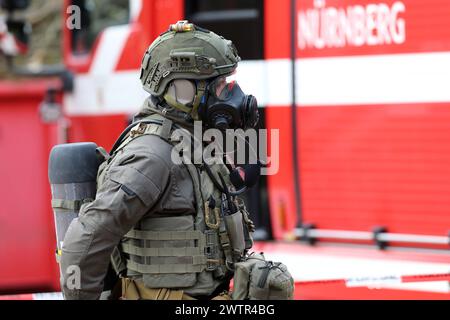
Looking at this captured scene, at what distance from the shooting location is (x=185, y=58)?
298 cm

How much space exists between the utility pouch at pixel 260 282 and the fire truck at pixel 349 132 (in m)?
→ 1.07

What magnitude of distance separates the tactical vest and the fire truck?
1.10m

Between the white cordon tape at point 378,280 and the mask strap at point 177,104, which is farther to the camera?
the white cordon tape at point 378,280

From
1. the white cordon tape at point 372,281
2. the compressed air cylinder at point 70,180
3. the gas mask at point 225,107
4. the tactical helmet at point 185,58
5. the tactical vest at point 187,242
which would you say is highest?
the tactical helmet at point 185,58

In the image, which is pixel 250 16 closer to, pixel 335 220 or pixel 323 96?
pixel 323 96

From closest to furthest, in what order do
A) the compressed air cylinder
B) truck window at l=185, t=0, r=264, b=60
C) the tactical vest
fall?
the tactical vest < the compressed air cylinder < truck window at l=185, t=0, r=264, b=60

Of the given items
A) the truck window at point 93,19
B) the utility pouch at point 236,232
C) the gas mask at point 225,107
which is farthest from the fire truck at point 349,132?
the gas mask at point 225,107

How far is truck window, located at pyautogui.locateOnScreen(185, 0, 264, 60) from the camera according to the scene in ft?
15.3

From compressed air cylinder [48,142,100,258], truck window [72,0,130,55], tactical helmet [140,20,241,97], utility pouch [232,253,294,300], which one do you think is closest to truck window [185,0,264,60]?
truck window [72,0,130,55]

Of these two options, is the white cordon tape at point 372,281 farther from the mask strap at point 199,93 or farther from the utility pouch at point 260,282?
the mask strap at point 199,93

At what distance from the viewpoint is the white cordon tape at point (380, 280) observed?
3863 mm

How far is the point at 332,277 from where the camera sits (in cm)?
414

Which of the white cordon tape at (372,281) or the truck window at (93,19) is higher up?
Result: the truck window at (93,19)

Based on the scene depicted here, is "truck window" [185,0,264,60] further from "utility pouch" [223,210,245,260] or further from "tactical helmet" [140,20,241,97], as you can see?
"utility pouch" [223,210,245,260]
